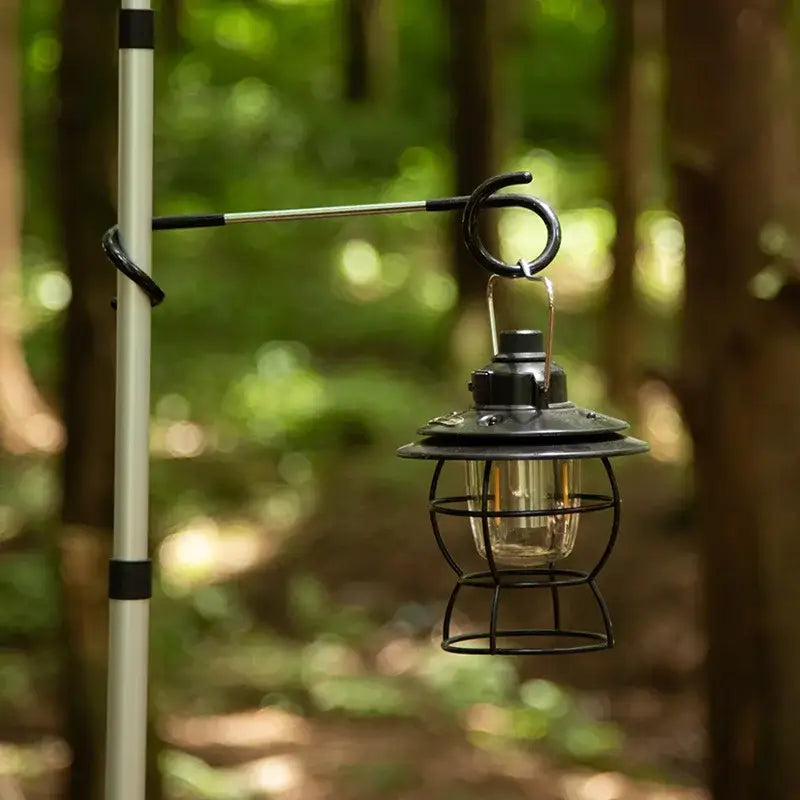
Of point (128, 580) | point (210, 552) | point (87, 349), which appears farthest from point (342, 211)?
point (210, 552)

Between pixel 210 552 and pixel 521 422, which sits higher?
pixel 521 422

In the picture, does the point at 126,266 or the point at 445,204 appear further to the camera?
the point at 445,204

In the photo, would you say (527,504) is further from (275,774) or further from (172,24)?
(172,24)

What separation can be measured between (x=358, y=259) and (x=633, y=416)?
2.96 metres

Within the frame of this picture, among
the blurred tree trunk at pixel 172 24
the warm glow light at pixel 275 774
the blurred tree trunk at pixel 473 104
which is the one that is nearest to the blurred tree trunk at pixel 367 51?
the blurred tree trunk at pixel 473 104

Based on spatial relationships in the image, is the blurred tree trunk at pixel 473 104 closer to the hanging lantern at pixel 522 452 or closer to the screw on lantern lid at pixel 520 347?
the hanging lantern at pixel 522 452

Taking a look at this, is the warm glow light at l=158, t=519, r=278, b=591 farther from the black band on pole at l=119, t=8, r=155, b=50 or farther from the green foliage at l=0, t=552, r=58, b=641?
the black band on pole at l=119, t=8, r=155, b=50

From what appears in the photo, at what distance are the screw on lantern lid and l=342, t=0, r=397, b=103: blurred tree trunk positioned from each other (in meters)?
10.8

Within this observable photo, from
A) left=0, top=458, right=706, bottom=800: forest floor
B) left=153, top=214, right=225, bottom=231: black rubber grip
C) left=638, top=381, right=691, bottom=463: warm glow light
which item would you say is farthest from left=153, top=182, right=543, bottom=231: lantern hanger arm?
left=638, top=381, right=691, bottom=463: warm glow light

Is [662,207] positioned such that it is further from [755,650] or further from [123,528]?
[123,528]

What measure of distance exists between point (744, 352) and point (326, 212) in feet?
9.61

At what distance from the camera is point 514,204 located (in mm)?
2236

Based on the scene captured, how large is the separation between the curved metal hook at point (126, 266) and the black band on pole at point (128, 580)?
416 mm

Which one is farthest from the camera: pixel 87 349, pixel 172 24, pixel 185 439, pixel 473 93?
pixel 473 93
